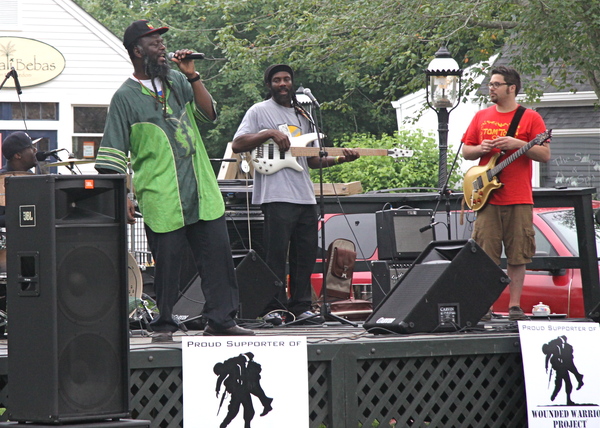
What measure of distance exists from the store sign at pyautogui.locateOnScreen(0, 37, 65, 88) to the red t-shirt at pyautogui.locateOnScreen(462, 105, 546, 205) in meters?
12.1

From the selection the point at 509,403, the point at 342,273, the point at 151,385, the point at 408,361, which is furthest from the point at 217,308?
the point at 342,273

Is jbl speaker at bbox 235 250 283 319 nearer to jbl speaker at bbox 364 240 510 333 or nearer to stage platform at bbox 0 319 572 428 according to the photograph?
stage platform at bbox 0 319 572 428

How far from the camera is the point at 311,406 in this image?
15.4 feet

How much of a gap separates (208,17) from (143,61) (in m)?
21.2

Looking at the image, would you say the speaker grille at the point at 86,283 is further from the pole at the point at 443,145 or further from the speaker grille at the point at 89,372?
the pole at the point at 443,145

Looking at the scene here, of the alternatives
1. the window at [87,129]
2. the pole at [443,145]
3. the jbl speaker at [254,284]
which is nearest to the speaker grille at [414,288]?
the jbl speaker at [254,284]

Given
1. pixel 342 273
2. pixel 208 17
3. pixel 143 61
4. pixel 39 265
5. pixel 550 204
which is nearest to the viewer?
pixel 39 265

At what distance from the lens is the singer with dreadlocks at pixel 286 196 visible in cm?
616

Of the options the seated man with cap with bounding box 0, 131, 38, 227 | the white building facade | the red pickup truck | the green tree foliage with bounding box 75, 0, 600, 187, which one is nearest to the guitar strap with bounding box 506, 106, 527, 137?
the red pickup truck

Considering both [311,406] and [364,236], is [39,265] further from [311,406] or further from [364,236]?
[364,236]

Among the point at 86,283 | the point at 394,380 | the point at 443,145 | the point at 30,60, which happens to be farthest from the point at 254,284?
the point at 30,60

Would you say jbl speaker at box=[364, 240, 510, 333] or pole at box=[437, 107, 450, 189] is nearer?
jbl speaker at box=[364, 240, 510, 333]

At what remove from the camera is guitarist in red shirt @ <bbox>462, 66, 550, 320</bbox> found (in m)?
6.00

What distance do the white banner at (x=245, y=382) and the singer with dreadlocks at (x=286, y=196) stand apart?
166 centimetres
